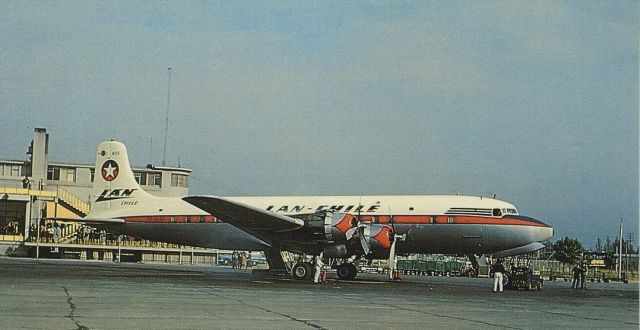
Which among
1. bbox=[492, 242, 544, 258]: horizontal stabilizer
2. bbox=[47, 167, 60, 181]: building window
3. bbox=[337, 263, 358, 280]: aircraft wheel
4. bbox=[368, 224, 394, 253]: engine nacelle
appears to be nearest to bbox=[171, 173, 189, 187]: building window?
bbox=[47, 167, 60, 181]: building window

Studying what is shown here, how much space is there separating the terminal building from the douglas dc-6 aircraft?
26976mm

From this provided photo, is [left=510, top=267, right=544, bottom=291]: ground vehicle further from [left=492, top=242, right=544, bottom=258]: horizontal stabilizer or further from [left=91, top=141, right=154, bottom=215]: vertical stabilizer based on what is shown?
[left=91, top=141, right=154, bottom=215]: vertical stabilizer

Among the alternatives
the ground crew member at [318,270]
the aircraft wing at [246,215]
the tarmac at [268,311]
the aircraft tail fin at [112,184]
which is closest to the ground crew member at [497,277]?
the ground crew member at [318,270]

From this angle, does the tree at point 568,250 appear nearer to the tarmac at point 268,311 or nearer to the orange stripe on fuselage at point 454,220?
the orange stripe on fuselage at point 454,220

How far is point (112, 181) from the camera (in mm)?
41312

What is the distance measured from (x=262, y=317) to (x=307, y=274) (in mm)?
17568

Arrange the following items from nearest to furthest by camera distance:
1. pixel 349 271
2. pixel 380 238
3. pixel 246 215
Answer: pixel 246 215, pixel 380 238, pixel 349 271

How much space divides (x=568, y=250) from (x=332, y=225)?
71873mm

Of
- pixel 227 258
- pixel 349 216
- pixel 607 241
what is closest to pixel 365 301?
pixel 349 216

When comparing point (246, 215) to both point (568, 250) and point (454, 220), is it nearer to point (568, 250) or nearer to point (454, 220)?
point (454, 220)

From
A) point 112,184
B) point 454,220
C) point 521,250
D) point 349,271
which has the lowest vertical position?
point 349,271

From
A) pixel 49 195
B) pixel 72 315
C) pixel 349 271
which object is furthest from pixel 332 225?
pixel 49 195

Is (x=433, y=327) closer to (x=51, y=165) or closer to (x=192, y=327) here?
(x=192, y=327)

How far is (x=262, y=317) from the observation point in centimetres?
1373
